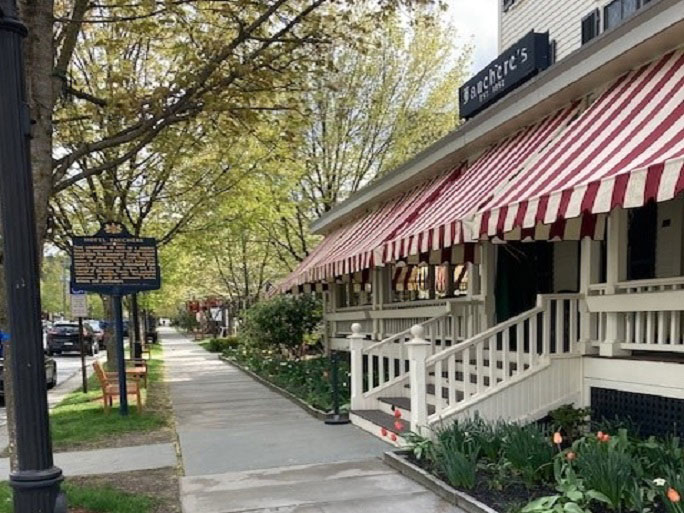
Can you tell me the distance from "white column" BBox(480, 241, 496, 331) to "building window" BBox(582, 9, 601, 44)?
4.50m

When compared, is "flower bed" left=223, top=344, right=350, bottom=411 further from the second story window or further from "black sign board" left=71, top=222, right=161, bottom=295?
the second story window

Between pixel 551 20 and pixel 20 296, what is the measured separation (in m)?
12.0

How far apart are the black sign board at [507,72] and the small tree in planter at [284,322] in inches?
341

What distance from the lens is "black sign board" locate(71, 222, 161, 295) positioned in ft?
36.0

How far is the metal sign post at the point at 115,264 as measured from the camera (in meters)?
11.0

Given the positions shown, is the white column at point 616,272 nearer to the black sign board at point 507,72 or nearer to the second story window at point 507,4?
the black sign board at point 507,72

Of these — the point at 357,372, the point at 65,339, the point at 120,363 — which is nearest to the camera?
the point at 357,372

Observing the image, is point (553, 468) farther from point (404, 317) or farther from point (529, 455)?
point (404, 317)

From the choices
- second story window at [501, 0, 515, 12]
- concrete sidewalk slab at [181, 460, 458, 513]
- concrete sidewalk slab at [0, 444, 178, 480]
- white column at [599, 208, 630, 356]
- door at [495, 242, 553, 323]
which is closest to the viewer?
concrete sidewalk slab at [181, 460, 458, 513]

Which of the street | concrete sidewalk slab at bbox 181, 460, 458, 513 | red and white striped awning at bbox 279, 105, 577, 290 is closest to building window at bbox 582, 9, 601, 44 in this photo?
red and white striped awning at bbox 279, 105, 577, 290

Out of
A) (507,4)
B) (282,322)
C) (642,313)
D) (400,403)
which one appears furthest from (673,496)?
(282,322)

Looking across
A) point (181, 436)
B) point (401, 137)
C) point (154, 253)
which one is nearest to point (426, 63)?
point (401, 137)

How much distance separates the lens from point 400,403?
9188mm

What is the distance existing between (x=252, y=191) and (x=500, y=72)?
9.81m
